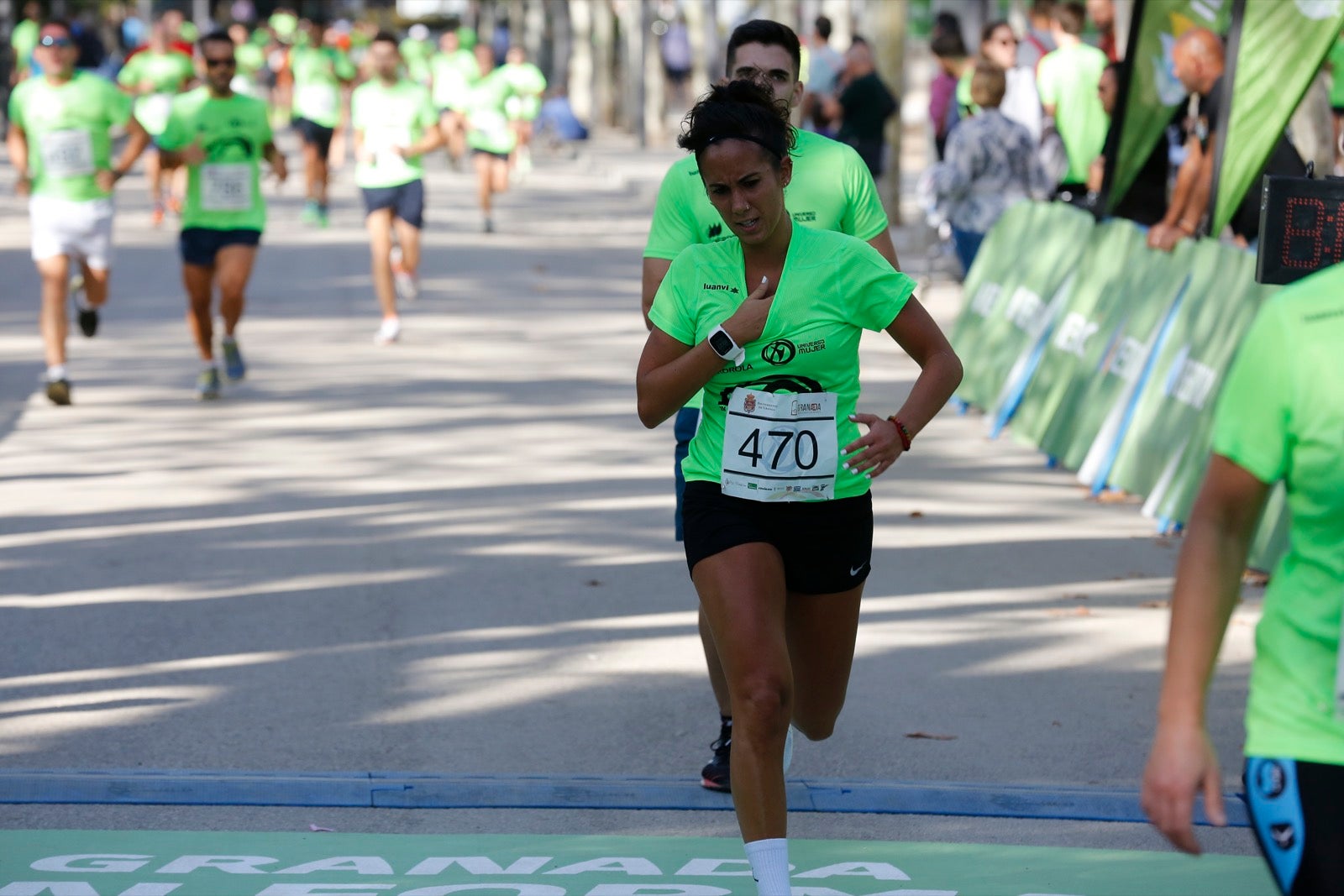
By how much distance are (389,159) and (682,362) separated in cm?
1056

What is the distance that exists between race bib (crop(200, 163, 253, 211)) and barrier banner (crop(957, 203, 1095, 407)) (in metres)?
4.31

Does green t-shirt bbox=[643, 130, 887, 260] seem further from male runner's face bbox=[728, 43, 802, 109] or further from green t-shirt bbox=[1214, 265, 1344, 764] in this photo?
green t-shirt bbox=[1214, 265, 1344, 764]

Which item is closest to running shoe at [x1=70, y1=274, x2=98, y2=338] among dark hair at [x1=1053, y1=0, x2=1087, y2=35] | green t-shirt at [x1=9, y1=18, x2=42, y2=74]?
dark hair at [x1=1053, y1=0, x2=1087, y2=35]

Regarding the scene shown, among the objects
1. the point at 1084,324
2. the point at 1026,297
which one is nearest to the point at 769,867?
the point at 1084,324

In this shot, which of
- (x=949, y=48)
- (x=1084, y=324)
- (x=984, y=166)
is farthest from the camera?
(x=949, y=48)

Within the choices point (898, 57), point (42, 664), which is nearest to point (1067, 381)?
point (42, 664)

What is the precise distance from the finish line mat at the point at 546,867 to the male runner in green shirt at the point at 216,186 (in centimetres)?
731

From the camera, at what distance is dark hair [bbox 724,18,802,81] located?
561 centimetres

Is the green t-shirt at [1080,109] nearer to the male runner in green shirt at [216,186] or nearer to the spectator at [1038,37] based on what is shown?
the spectator at [1038,37]

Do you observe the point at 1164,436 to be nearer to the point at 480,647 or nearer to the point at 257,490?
the point at 480,647

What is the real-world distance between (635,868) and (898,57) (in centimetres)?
1957

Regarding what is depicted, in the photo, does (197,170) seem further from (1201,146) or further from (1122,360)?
(1201,146)

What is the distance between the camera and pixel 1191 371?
8.84 meters

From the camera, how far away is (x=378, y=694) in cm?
636
